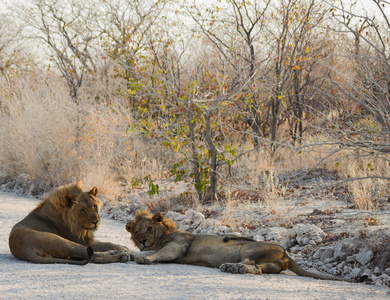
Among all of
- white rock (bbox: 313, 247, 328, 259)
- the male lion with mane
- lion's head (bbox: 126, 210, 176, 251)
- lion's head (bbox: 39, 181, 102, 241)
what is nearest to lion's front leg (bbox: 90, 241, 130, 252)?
the male lion with mane

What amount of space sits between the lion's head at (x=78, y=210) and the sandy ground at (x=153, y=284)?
0.52 metres

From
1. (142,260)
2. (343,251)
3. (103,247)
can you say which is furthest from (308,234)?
(103,247)

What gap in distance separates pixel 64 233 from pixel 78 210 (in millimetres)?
300

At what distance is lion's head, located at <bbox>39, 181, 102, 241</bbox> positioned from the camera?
5352 millimetres

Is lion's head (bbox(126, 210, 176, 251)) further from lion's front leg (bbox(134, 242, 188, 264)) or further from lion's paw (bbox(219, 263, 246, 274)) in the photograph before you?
lion's paw (bbox(219, 263, 246, 274))

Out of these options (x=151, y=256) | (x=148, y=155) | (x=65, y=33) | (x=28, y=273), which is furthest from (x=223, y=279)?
(x=65, y=33)

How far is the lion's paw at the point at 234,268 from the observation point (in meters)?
5.04

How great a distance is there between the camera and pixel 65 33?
17.9 m

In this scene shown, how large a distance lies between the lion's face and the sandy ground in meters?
0.51

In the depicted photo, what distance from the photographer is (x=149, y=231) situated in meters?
5.79

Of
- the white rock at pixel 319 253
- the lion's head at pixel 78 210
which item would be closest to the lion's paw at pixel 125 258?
the lion's head at pixel 78 210

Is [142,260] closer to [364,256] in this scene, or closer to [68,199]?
[68,199]

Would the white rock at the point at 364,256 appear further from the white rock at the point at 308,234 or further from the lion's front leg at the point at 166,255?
the lion's front leg at the point at 166,255

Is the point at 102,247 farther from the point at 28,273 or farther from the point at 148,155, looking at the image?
the point at 148,155
